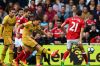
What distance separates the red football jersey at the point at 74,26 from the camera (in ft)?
76.0

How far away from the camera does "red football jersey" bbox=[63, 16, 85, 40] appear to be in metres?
23.2

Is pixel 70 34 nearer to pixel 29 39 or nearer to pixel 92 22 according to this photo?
pixel 29 39

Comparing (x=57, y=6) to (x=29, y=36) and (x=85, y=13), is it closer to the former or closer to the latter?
(x=85, y=13)

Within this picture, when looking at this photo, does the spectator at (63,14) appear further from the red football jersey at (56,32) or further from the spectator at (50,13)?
the red football jersey at (56,32)

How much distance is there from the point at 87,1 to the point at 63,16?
5.10 feet

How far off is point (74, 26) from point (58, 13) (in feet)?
18.0

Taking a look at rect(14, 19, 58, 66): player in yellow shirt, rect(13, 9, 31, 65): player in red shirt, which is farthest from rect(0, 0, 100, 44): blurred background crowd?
rect(14, 19, 58, 66): player in yellow shirt

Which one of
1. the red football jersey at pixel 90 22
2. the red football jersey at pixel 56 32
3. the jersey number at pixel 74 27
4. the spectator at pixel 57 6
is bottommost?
the red football jersey at pixel 56 32

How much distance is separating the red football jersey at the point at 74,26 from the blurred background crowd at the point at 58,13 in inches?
114

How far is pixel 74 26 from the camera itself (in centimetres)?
2323

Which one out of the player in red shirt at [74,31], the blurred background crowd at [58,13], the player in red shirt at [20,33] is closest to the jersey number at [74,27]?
the player in red shirt at [74,31]

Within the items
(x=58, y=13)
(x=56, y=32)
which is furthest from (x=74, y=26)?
(x=58, y=13)

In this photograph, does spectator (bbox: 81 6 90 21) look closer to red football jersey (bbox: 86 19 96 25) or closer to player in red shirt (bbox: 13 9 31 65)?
red football jersey (bbox: 86 19 96 25)

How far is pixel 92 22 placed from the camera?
27297 mm
